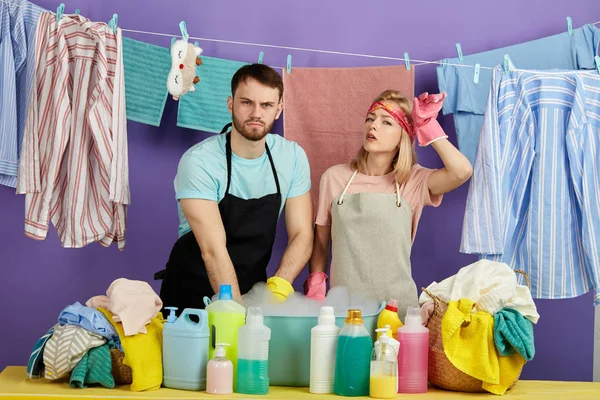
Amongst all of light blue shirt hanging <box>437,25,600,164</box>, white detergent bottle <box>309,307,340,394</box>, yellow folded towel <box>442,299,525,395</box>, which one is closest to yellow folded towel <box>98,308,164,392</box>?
white detergent bottle <box>309,307,340,394</box>

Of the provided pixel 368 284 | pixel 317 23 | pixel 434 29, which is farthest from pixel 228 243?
pixel 434 29

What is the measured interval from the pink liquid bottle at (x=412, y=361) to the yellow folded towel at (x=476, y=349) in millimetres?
66

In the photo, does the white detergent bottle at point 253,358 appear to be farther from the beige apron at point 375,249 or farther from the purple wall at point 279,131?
the purple wall at point 279,131

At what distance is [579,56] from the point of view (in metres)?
3.20

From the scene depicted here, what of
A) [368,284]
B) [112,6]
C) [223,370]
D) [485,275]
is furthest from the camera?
[112,6]

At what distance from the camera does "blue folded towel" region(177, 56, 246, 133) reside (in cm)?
324

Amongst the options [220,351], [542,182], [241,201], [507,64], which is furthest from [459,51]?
[220,351]

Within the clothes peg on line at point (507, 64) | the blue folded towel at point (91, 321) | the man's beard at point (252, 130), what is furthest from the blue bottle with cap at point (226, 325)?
the clothes peg on line at point (507, 64)

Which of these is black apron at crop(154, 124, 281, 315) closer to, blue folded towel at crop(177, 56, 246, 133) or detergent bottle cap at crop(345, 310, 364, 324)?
blue folded towel at crop(177, 56, 246, 133)

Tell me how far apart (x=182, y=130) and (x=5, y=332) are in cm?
107

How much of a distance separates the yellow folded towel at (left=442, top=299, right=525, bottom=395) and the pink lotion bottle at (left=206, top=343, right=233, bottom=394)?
58cm

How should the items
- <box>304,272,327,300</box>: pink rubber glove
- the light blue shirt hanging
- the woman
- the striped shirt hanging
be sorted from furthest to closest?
1. the light blue shirt hanging
2. the striped shirt hanging
3. the woman
4. <box>304,272,327,300</box>: pink rubber glove

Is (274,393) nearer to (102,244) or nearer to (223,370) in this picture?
(223,370)

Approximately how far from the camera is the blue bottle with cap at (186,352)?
2225mm
